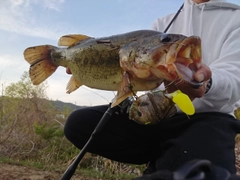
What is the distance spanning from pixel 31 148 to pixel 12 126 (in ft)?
1.82

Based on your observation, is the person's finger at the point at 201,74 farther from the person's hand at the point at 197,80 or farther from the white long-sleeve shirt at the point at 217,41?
the white long-sleeve shirt at the point at 217,41

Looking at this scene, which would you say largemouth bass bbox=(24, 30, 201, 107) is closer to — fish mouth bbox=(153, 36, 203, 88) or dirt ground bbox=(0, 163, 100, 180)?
fish mouth bbox=(153, 36, 203, 88)

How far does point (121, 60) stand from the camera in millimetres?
1499

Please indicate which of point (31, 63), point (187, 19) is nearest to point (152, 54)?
point (31, 63)

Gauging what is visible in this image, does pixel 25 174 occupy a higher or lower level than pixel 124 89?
lower

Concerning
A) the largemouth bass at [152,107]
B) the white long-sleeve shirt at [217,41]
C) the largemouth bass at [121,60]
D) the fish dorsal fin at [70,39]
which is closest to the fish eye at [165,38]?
the largemouth bass at [121,60]

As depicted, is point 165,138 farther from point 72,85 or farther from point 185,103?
point 185,103

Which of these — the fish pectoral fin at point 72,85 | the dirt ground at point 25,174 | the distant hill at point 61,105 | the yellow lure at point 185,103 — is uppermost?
the fish pectoral fin at point 72,85

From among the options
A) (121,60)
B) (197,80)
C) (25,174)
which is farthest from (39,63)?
(25,174)

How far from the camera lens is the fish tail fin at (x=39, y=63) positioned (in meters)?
1.89

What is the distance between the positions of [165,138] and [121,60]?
0.72 m

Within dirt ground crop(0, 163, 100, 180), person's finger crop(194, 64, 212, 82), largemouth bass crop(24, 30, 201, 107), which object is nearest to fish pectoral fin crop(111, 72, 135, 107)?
largemouth bass crop(24, 30, 201, 107)

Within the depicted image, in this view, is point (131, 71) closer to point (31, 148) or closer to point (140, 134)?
point (140, 134)

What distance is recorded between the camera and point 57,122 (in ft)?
18.6
